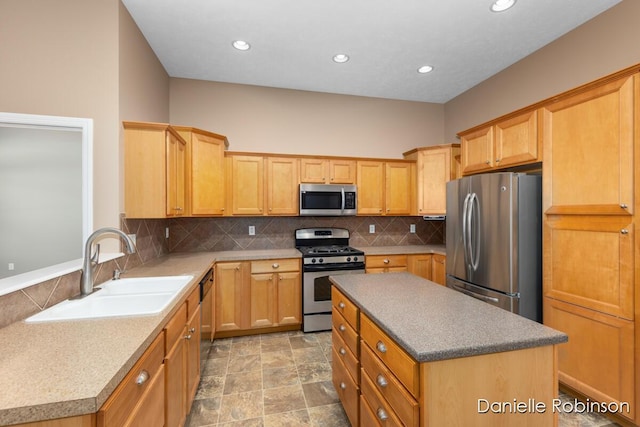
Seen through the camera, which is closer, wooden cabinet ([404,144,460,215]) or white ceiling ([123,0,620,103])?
white ceiling ([123,0,620,103])

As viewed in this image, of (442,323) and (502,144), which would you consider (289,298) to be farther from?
(502,144)

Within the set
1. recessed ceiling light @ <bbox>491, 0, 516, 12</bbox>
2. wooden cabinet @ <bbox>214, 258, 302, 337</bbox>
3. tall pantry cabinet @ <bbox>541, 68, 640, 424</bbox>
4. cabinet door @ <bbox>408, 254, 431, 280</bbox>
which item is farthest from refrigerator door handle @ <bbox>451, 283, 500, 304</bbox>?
recessed ceiling light @ <bbox>491, 0, 516, 12</bbox>

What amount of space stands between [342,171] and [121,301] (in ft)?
9.01

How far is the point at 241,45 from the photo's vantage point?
2.75 meters

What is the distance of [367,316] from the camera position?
56.2 inches

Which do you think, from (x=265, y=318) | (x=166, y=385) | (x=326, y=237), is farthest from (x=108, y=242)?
(x=326, y=237)

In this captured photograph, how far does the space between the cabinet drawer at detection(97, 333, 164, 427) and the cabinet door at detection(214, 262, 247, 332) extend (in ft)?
5.66

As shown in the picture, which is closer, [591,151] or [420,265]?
[591,151]

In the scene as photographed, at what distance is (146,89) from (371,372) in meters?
3.07

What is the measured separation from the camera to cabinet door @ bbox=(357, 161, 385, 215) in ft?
12.3

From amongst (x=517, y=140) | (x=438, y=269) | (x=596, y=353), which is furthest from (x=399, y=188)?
(x=596, y=353)

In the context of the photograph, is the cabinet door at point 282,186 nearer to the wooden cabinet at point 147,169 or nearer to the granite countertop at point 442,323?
the wooden cabinet at point 147,169

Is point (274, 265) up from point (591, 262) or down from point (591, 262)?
down

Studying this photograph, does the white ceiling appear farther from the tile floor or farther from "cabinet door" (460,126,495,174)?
the tile floor
